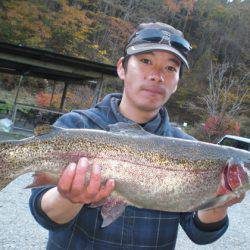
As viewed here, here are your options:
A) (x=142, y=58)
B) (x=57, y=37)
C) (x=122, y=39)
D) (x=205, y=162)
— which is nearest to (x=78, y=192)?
(x=205, y=162)

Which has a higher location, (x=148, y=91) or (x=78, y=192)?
(x=148, y=91)

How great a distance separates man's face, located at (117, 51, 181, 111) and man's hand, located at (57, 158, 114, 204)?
31.1 inches

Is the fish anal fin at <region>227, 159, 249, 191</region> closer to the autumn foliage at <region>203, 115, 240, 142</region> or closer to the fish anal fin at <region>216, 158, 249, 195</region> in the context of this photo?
the fish anal fin at <region>216, 158, 249, 195</region>

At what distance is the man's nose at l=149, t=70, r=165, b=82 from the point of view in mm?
3363

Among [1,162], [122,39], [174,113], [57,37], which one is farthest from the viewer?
[174,113]

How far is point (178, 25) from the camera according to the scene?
202ft

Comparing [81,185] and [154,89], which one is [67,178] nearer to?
[81,185]

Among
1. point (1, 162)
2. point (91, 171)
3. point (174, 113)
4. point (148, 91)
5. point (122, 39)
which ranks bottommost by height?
point (174, 113)

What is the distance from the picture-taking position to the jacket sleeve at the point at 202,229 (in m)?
3.33

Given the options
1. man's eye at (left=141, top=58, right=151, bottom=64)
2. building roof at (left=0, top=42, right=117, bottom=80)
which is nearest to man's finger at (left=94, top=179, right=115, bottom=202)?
man's eye at (left=141, top=58, right=151, bottom=64)

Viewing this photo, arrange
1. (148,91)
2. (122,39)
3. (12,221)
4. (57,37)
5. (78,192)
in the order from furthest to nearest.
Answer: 1. (122,39)
2. (57,37)
3. (12,221)
4. (148,91)
5. (78,192)

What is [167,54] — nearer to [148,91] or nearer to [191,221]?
[148,91]

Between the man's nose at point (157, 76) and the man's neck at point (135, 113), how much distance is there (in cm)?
27

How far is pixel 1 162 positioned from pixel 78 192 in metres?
0.60
